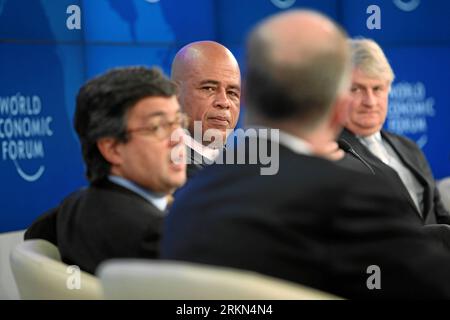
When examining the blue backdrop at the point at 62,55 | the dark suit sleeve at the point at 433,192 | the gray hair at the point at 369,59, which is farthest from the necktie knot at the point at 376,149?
the blue backdrop at the point at 62,55

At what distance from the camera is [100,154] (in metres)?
1.99

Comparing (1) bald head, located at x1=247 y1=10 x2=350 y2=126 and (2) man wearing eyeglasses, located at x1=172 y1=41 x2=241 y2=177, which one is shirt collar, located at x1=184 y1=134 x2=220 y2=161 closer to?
(2) man wearing eyeglasses, located at x1=172 y1=41 x2=241 y2=177

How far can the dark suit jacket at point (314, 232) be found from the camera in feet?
4.68

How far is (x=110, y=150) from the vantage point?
6.47ft

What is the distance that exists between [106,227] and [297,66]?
2.10 feet

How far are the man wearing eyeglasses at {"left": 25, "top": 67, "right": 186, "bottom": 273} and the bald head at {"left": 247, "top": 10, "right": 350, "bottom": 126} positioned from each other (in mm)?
453

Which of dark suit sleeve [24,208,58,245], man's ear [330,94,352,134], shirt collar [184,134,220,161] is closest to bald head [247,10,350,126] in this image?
man's ear [330,94,352,134]

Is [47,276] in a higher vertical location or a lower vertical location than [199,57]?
lower

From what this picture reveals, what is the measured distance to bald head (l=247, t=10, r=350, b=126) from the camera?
1.51 meters

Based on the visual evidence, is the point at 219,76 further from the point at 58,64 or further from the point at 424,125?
the point at 424,125

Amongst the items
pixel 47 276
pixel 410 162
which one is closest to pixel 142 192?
pixel 47 276

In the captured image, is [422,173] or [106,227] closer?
[106,227]

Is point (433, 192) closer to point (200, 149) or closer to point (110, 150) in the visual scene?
point (200, 149)

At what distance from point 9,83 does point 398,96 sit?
3.45 m
